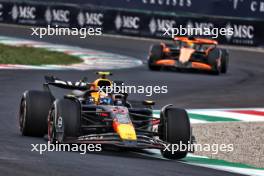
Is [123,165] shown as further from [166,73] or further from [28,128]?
[166,73]

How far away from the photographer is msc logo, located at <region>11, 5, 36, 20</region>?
37.6 meters

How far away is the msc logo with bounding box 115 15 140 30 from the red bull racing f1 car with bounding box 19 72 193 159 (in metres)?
23.4

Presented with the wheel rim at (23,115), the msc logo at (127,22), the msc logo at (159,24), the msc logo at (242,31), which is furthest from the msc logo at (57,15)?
the wheel rim at (23,115)

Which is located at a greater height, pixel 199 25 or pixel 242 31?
pixel 199 25

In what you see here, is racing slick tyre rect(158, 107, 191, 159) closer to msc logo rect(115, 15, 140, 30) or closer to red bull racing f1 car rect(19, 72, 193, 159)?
red bull racing f1 car rect(19, 72, 193, 159)

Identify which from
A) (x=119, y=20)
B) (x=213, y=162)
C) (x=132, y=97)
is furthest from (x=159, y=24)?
(x=213, y=162)

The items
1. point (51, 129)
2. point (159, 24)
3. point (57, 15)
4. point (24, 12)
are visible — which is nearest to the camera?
point (51, 129)

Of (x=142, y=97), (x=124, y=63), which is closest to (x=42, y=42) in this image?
(x=124, y=63)

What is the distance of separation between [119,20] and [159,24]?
1624 mm

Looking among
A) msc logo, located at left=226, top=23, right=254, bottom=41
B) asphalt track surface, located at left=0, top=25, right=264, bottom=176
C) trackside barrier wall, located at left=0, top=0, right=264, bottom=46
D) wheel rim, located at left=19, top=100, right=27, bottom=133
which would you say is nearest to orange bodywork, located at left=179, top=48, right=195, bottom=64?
asphalt track surface, located at left=0, top=25, right=264, bottom=176

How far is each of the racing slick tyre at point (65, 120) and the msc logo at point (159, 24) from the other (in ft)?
77.9

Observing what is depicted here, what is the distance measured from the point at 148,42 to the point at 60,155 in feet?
83.1

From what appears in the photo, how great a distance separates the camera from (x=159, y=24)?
117 ft

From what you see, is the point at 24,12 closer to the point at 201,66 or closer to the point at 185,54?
the point at 185,54
